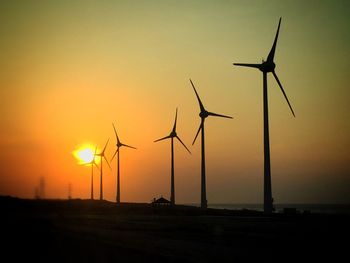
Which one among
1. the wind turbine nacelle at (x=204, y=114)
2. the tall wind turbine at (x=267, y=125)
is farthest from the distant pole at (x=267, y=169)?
the wind turbine nacelle at (x=204, y=114)

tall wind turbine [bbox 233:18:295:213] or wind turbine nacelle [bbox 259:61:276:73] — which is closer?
tall wind turbine [bbox 233:18:295:213]

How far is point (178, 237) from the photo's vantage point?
147 ft

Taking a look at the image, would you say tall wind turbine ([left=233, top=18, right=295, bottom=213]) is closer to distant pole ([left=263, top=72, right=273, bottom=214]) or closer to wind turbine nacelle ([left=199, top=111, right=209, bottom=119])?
distant pole ([left=263, top=72, right=273, bottom=214])

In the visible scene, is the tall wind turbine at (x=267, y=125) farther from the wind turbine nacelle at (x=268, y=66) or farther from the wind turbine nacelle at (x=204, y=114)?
the wind turbine nacelle at (x=204, y=114)

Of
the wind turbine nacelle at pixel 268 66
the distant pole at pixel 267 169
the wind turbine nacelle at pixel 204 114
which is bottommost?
the distant pole at pixel 267 169

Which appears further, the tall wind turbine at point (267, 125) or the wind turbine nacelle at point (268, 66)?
the wind turbine nacelle at point (268, 66)

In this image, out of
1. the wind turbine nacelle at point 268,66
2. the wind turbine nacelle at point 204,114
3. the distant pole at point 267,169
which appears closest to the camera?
the distant pole at point 267,169

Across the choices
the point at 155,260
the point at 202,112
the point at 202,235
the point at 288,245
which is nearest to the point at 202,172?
the point at 202,112

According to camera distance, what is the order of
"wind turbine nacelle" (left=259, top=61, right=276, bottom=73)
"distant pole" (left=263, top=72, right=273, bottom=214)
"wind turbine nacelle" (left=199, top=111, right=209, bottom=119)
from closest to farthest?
"distant pole" (left=263, top=72, right=273, bottom=214)
"wind turbine nacelle" (left=259, top=61, right=276, bottom=73)
"wind turbine nacelle" (left=199, top=111, right=209, bottom=119)

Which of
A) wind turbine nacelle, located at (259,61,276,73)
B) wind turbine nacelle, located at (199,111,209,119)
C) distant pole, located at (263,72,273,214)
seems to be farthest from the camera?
wind turbine nacelle, located at (199,111,209,119)

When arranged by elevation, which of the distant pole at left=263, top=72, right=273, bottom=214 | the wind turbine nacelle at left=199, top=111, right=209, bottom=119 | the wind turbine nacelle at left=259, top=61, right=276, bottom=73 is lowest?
the distant pole at left=263, top=72, right=273, bottom=214

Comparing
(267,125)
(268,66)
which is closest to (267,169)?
(267,125)

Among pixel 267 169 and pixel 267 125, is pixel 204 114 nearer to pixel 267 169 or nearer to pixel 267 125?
pixel 267 125

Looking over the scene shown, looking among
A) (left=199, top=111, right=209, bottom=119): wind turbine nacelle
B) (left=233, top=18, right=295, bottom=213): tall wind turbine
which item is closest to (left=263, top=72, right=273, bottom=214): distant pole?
(left=233, top=18, right=295, bottom=213): tall wind turbine
